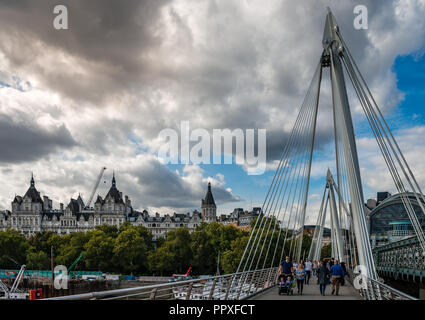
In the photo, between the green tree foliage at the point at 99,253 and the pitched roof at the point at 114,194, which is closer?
the green tree foliage at the point at 99,253

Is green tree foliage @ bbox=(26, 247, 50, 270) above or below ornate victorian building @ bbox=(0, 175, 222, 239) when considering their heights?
below

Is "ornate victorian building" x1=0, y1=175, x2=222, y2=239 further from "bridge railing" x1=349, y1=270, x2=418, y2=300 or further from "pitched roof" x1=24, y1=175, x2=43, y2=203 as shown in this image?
"bridge railing" x1=349, y1=270, x2=418, y2=300

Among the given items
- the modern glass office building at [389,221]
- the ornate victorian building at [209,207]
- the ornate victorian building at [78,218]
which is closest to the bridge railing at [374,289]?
the modern glass office building at [389,221]

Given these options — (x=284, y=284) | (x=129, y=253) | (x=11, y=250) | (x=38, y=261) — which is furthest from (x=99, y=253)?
(x=284, y=284)

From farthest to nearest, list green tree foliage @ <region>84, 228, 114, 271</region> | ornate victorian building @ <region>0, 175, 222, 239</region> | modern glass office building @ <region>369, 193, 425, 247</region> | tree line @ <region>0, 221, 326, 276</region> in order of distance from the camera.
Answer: ornate victorian building @ <region>0, 175, 222, 239</region> → modern glass office building @ <region>369, 193, 425, 247</region> → green tree foliage @ <region>84, 228, 114, 271</region> → tree line @ <region>0, 221, 326, 276</region>

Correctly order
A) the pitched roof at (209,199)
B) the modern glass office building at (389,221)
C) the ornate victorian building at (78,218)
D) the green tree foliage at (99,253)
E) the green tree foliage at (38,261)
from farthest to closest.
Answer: the pitched roof at (209,199), the ornate victorian building at (78,218), the modern glass office building at (389,221), the green tree foliage at (38,261), the green tree foliage at (99,253)

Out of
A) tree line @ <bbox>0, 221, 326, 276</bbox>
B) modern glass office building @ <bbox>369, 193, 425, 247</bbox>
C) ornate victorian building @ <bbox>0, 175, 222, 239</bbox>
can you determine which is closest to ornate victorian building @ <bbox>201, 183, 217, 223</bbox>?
ornate victorian building @ <bbox>0, 175, 222, 239</bbox>

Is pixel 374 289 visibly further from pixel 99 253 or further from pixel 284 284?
pixel 99 253

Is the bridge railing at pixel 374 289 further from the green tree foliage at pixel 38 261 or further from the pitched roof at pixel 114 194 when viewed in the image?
the pitched roof at pixel 114 194

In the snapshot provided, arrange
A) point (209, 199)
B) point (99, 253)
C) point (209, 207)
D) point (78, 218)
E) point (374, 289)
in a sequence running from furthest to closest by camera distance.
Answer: point (209, 199) < point (209, 207) < point (78, 218) < point (99, 253) < point (374, 289)

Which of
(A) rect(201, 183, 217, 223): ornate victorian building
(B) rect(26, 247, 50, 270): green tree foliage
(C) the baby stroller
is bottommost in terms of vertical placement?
(B) rect(26, 247, 50, 270): green tree foliage

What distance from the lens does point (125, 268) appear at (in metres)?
69.6

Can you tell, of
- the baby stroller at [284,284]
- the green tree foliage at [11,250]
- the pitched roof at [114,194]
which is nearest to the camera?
the baby stroller at [284,284]

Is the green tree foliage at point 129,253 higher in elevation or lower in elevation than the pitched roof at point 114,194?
lower
